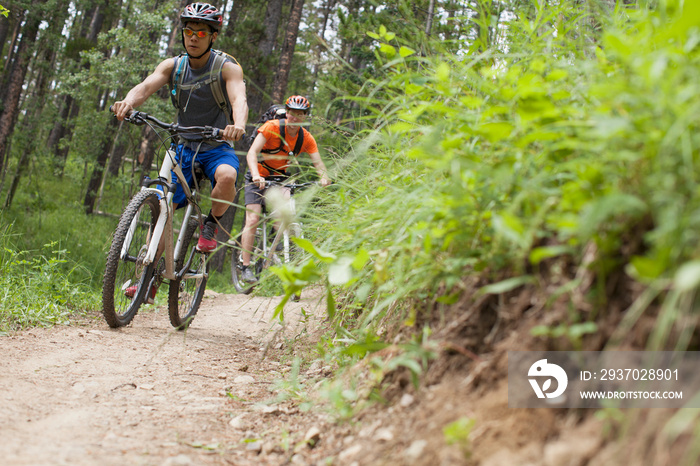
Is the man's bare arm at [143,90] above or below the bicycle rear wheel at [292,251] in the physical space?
above

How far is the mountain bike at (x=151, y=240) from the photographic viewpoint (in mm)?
3523

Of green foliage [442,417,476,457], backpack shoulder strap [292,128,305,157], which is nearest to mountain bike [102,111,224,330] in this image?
backpack shoulder strap [292,128,305,157]

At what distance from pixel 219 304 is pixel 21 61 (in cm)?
992

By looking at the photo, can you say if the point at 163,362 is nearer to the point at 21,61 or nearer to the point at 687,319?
the point at 687,319

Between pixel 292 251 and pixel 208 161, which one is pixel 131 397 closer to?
pixel 292 251

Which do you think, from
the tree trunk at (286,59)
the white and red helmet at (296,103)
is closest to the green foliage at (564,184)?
the white and red helmet at (296,103)

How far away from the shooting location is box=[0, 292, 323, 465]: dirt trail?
1.74 m

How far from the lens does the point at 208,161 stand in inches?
162

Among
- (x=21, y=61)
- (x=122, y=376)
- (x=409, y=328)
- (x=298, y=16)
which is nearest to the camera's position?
(x=409, y=328)

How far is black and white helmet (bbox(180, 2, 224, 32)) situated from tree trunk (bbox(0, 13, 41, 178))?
10127mm

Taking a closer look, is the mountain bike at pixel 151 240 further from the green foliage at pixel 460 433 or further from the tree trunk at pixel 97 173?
the tree trunk at pixel 97 173

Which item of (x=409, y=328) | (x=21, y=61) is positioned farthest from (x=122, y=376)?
(x=21, y=61)

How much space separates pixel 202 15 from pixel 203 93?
60cm

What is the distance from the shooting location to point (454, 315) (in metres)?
1.70
